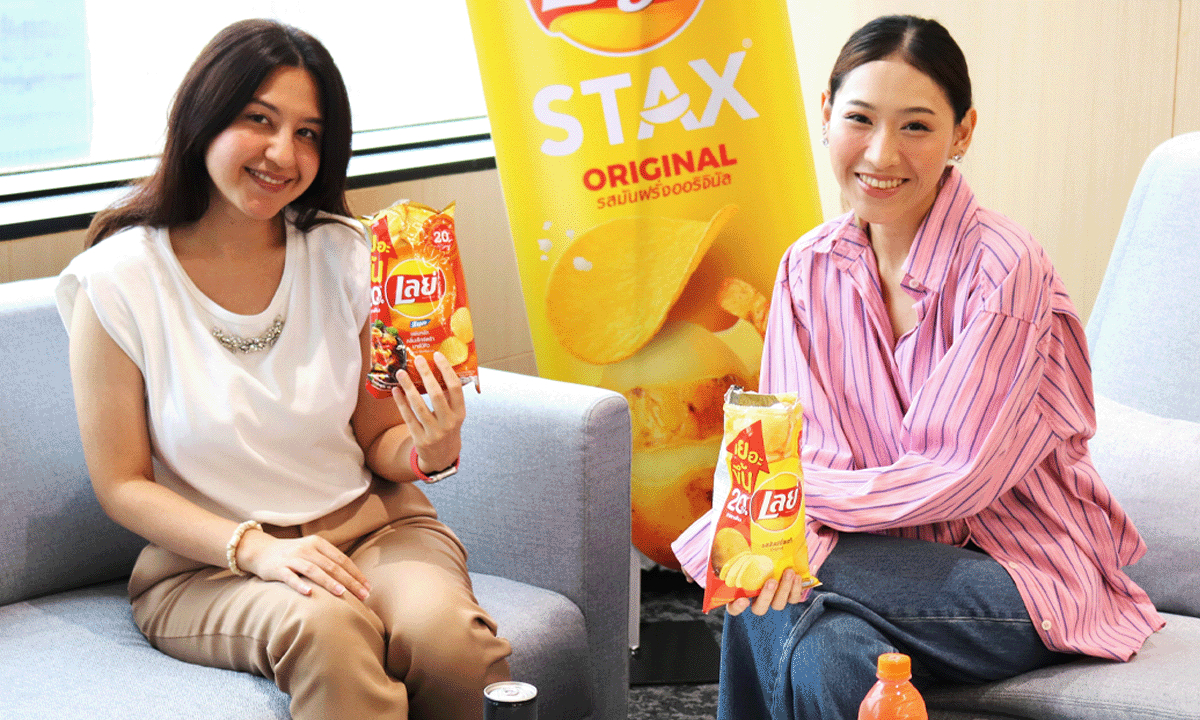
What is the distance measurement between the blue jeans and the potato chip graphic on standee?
3.10 feet

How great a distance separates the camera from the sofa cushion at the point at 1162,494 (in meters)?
1.79

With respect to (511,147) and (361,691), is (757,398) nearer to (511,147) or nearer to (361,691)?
(361,691)

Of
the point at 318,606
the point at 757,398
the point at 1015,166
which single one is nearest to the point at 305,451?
the point at 318,606

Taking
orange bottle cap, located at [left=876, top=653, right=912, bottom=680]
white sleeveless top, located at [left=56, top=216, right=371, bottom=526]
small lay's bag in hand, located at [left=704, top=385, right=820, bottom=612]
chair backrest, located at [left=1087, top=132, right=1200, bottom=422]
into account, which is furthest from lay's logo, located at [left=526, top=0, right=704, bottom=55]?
orange bottle cap, located at [left=876, top=653, right=912, bottom=680]

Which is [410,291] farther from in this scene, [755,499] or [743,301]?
[743,301]

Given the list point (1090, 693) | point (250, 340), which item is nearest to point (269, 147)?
point (250, 340)

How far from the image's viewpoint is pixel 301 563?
1.54m

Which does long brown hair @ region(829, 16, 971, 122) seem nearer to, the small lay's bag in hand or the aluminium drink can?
the small lay's bag in hand

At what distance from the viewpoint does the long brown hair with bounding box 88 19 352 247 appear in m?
1.61

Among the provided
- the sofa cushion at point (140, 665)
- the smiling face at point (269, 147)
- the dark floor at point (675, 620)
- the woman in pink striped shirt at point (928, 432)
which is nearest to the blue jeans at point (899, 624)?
the woman in pink striped shirt at point (928, 432)

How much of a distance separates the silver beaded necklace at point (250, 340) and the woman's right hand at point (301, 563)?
0.27 meters

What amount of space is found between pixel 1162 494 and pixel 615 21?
1292mm

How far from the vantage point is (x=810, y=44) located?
3.17 meters

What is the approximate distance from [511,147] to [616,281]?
0.34 m
